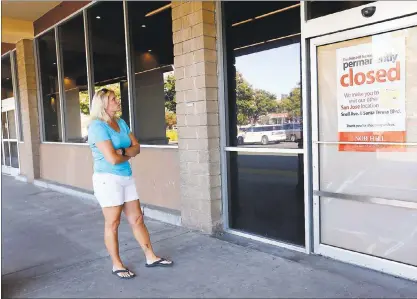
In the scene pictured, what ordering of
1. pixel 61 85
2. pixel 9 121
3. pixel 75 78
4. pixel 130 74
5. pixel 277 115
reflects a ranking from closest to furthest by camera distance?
pixel 277 115
pixel 130 74
pixel 75 78
pixel 61 85
pixel 9 121

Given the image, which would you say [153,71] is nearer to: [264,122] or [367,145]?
[264,122]

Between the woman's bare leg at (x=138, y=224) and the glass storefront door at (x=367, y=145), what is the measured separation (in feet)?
5.10

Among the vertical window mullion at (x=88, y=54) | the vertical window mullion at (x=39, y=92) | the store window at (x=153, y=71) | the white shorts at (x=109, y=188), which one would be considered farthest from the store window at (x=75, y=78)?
the white shorts at (x=109, y=188)

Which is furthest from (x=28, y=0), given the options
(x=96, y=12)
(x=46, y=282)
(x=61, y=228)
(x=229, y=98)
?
(x=46, y=282)

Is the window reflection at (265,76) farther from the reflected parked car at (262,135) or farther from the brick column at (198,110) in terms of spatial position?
the brick column at (198,110)

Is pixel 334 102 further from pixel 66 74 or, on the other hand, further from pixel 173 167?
pixel 66 74

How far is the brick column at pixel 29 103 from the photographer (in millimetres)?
8500

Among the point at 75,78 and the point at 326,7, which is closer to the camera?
the point at 326,7

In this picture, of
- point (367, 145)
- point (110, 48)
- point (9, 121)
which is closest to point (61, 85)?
point (110, 48)

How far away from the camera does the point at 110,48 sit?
6137 mm

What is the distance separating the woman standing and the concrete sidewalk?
0.31m

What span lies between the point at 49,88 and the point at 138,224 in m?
5.98

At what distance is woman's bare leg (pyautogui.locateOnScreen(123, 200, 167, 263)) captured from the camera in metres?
3.39

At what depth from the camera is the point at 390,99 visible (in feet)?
9.81
